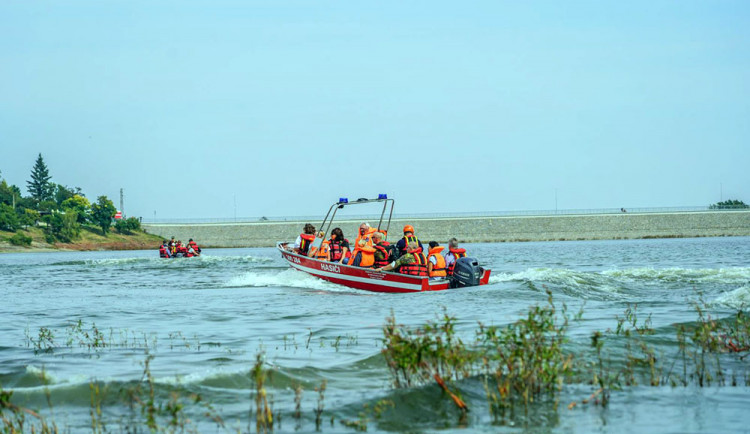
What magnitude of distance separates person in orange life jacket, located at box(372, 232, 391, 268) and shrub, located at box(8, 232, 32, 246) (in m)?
89.2

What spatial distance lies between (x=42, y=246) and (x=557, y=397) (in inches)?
4196

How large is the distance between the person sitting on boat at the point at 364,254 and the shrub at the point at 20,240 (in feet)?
292

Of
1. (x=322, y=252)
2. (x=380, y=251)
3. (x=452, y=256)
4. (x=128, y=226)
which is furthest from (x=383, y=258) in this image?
(x=128, y=226)

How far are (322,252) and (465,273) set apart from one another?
6596 mm

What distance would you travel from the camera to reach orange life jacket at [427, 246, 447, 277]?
22.6 metres

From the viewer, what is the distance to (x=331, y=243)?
25.6 meters

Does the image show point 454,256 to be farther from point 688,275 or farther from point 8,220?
point 8,220

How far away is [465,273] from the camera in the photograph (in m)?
22.4

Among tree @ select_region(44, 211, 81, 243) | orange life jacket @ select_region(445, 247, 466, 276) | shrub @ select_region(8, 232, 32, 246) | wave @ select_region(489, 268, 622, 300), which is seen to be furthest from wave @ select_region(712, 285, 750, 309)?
tree @ select_region(44, 211, 81, 243)

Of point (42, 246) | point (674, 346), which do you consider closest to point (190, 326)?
point (674, 346)

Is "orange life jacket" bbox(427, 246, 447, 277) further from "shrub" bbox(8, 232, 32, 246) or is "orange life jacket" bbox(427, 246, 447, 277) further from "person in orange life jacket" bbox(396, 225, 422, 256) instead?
"shrub" bbox(8, 232, 32, 246)

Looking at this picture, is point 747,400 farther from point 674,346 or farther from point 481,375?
point 674,346

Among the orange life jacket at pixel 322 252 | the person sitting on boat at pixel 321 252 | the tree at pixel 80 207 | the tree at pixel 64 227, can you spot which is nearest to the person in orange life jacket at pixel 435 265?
the person sitting on boat at pixel 321 252

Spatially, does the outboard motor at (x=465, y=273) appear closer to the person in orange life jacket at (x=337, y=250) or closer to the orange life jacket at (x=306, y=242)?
the person in orange life jacket at (x=337, y=250)
